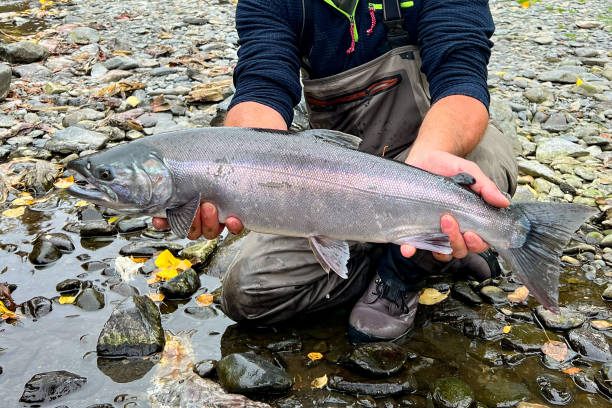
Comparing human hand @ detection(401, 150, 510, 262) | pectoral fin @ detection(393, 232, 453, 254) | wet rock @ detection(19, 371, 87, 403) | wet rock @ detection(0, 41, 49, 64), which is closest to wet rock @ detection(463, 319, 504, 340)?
human hand @ detection(401, 150, 510, 262)

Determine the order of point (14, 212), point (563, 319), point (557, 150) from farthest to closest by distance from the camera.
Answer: point (557, 150)
point (14, 212)
point (563, 319)

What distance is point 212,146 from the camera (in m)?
3.07

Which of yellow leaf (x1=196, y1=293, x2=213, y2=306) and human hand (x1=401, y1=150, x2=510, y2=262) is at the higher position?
human hand (x1=401, y1=150, x2=510, y2=262)

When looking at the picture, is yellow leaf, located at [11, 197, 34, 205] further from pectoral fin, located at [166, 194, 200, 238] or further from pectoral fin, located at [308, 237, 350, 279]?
pectoral fin, located at [308, 237, 350, 279]

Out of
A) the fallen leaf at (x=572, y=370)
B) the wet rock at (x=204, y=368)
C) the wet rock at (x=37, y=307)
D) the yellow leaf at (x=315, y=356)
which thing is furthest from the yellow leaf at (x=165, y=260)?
the fallen leaf at (x=572, y=370)

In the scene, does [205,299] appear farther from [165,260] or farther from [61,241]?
[61,241]

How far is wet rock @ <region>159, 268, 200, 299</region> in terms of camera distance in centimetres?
393

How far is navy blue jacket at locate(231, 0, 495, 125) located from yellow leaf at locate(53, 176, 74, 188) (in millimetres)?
2080

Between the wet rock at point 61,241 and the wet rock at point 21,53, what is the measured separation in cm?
523

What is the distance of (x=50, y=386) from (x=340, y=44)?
2.66 metres

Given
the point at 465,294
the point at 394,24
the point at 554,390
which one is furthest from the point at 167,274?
the point at 554,390

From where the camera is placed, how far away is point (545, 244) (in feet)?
9.86

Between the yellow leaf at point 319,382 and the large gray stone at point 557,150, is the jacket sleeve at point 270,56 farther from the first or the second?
the large gray stone at point 557,150

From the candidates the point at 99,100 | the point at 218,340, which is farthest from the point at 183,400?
the point at 99,100
